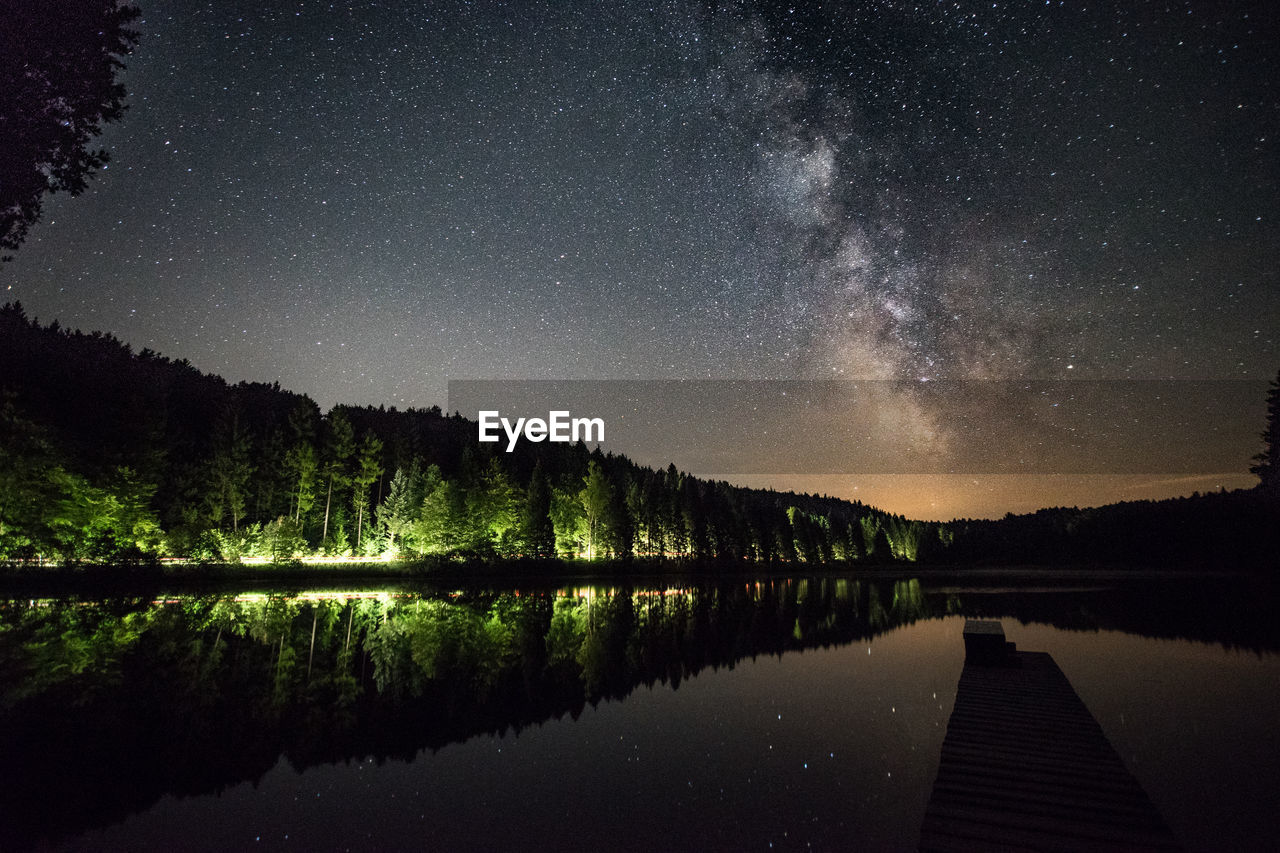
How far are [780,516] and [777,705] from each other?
11159cm

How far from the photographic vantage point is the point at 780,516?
402ft

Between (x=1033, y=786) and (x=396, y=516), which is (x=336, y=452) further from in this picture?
(x=1033, y=786)

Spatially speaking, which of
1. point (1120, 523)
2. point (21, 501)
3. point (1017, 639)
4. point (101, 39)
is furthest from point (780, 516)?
point (101, 39)

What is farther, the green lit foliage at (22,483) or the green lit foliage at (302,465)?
the green lit foliage at (302,465)

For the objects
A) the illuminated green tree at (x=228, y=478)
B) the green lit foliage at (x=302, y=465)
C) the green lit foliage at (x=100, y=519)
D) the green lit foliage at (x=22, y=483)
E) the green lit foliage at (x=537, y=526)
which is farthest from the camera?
the green lit foliage at (x=537, y=526)

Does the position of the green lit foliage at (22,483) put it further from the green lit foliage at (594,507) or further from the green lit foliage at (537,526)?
the green lit foliage at (594,507)

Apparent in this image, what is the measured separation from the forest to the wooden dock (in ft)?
154

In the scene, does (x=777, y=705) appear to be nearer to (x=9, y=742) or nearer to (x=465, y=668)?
(x=465, y=668)

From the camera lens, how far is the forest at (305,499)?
38656 millimetres

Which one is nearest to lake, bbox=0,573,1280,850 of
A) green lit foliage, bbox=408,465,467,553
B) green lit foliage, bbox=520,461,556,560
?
green lit foliage, bbox=408,465,467,553

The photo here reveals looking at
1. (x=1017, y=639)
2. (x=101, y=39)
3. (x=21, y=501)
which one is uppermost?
(x=101, y=39)

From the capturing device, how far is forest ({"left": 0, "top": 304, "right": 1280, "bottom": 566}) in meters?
38.7

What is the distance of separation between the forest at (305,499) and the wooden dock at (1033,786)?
154ft

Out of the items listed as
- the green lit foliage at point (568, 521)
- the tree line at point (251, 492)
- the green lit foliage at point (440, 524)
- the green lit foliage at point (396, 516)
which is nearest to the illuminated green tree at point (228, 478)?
the tree line at point (251, 492)
